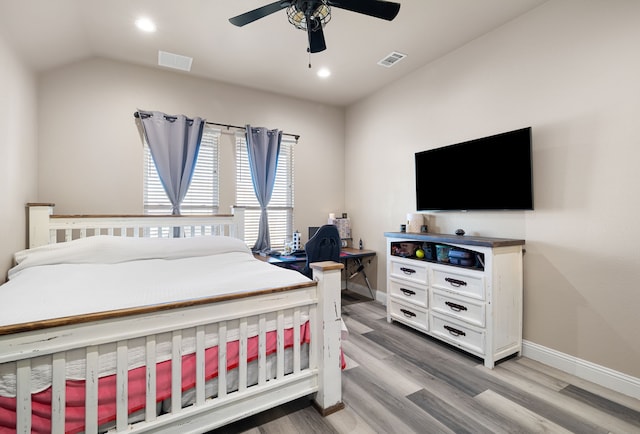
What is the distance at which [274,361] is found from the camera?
5.30 ft

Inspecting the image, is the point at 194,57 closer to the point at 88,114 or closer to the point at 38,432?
the point at 88,114

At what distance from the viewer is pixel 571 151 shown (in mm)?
2238

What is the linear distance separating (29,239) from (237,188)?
2.02 meters

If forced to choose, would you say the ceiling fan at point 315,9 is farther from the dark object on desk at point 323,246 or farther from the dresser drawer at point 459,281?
the dresser drawer at point 459,281

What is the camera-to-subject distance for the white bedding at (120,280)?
120 centimetres

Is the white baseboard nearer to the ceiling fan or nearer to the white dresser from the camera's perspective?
the white dresser

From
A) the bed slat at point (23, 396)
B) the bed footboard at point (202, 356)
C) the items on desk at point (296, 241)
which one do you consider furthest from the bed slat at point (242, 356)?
the items on desk at point (296, 241)

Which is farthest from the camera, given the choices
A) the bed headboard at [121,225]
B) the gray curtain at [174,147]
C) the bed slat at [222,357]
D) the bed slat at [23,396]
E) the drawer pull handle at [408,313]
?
the gray curtain at [174,147]

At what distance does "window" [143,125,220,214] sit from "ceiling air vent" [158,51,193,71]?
68cm

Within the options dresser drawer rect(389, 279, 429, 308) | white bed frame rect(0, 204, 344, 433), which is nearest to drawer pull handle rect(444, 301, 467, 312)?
Answer: dresser drawer rect(389, 279, 429, 308)

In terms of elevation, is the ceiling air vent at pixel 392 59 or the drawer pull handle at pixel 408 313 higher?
the ceiling air vent at pixel 392 59

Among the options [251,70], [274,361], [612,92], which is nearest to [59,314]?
Result: [274,361]

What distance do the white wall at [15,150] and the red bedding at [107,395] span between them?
5.08ft

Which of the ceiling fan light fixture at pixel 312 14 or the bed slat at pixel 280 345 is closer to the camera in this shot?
the bed slat at pixel 280 345
